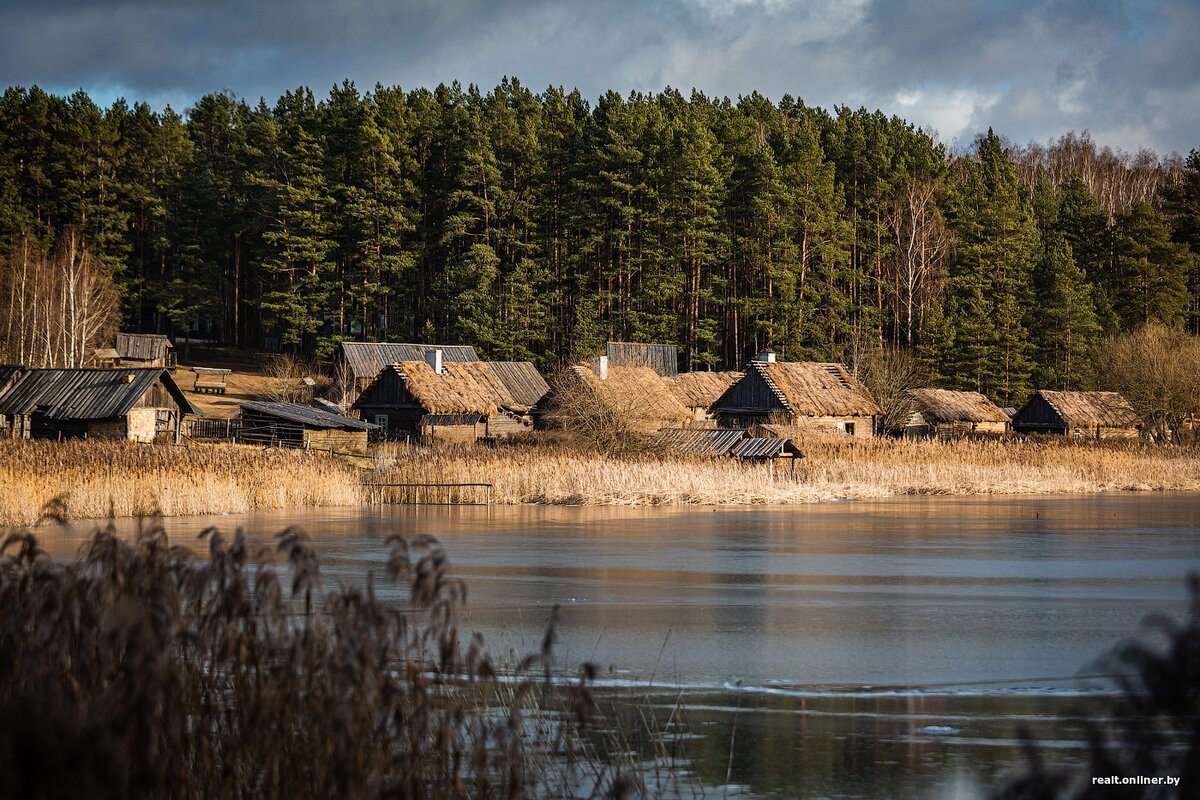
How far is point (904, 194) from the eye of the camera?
3216 inches

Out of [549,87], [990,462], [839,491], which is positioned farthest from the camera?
[549,87]

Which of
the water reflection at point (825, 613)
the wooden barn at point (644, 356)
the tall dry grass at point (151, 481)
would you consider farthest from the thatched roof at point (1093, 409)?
the tall dry grass at point (151, 481)

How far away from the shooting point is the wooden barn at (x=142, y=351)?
70500mm

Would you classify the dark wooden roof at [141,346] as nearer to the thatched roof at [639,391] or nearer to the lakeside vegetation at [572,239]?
the lakeside vegetation at [572,239]

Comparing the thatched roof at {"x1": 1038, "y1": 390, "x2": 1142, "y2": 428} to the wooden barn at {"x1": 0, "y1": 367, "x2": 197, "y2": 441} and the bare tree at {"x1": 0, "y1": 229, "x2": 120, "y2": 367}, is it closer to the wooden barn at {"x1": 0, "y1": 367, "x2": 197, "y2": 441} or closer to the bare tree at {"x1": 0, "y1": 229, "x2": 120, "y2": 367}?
the wooden barn at {"x1": 0, "y1": 367, "x2": 197, "y2": 441}

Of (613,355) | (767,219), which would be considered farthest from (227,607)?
(767,219)

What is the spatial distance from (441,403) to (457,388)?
6.38 feet

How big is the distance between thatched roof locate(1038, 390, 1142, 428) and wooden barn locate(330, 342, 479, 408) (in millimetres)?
29553

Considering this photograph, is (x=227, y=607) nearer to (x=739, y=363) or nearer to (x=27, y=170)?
(x=739, y=363)

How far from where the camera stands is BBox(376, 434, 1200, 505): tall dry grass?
35.2 meters

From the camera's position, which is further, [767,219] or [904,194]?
[904,194]

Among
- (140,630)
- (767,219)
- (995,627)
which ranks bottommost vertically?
(995,627)

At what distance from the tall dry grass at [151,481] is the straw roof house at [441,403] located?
21577mm

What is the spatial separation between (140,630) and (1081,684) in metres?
8.81
